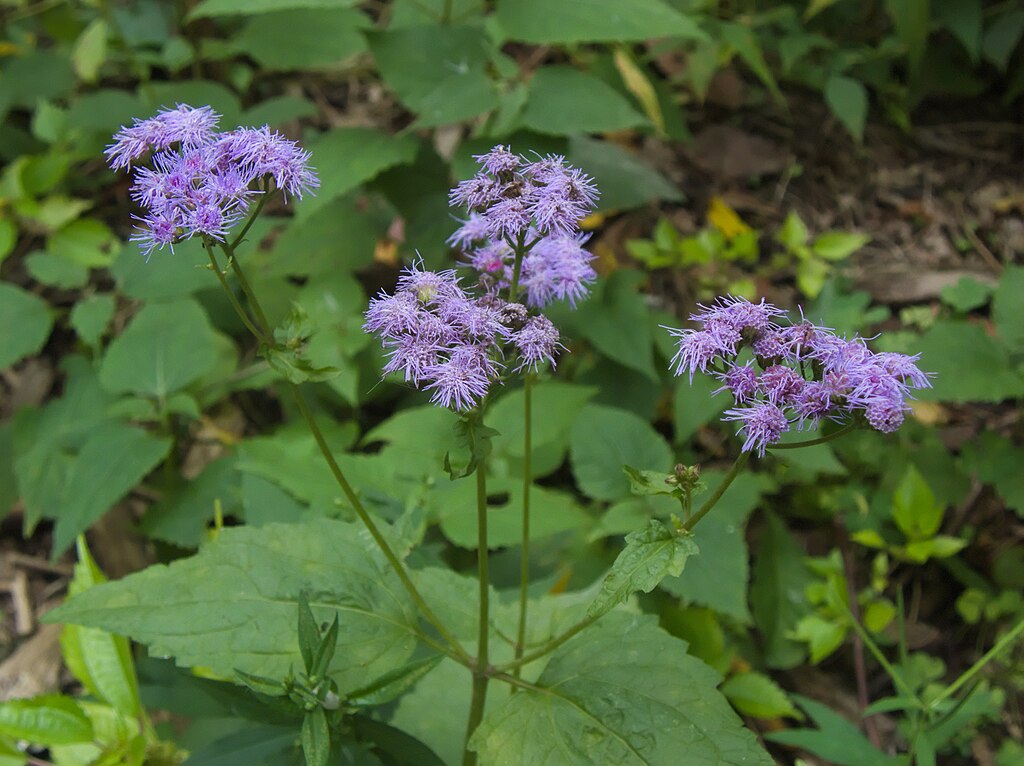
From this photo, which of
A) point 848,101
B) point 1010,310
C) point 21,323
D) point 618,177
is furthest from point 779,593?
point 21,323

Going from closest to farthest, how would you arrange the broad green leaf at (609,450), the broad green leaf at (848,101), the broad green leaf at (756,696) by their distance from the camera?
the broad green leaf at (756,696) → the broad green leaf at (609,450) → the broad green leaf at (848,101)

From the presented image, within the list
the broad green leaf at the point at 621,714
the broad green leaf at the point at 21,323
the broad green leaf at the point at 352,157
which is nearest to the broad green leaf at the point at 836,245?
the broad green leaf at the point at 352,157

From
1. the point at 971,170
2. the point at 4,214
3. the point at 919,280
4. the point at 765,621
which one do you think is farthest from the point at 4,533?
the point at 971,170

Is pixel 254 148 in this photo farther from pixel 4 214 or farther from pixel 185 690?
pixel 4 214

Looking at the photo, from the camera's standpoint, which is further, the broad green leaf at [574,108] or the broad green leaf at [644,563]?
the broad green leaf at [574,108]

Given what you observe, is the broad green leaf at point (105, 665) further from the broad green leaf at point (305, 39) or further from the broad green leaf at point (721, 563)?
the broad green leaf at point (305, 39)

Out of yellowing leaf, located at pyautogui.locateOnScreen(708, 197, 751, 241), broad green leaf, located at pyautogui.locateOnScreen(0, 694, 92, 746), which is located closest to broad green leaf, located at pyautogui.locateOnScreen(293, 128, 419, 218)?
broad green leaf, located at pyautogui.locateOnScreen(0, 694, 92, 746)

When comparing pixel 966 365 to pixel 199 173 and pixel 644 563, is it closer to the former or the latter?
pixel 644 563

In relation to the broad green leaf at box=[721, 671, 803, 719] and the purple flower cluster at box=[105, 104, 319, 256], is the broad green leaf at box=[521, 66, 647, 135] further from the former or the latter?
the broad green leaf at box=[721, 671, 803, 719]
